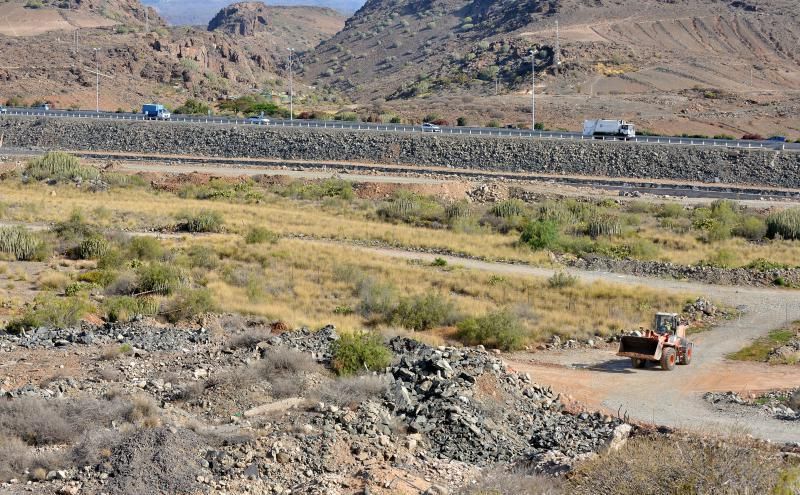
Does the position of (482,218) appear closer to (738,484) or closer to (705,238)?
(705,238)

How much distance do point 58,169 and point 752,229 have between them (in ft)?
129

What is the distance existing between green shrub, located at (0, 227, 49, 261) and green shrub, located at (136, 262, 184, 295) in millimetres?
6567

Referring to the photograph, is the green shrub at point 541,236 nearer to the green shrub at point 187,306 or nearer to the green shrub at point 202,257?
→ the green shrub at point 202,257

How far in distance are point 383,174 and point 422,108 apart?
128 ft

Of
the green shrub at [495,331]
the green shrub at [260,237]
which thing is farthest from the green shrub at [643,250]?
the green shrub at [495,331]

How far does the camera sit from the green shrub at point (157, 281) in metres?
27.5

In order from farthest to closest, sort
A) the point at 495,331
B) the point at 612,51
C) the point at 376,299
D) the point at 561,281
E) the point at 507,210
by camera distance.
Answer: the point at 612,51
the point at 507,210
the point at 561,281
the point at 376,299
the point at 495,331

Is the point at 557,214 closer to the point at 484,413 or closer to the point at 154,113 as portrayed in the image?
the point at 484,413


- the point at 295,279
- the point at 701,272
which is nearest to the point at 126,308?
the point at 295,279

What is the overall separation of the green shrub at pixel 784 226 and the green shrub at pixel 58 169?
121 feet

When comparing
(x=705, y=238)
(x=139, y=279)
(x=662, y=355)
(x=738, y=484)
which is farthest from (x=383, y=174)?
(x=738, y=484)

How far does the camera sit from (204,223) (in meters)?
41.0

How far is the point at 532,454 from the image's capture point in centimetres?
1461

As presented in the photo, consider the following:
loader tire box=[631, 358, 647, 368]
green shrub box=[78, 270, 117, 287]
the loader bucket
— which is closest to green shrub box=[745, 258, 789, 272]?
loader tire box=[631, 358, 647, 368]
